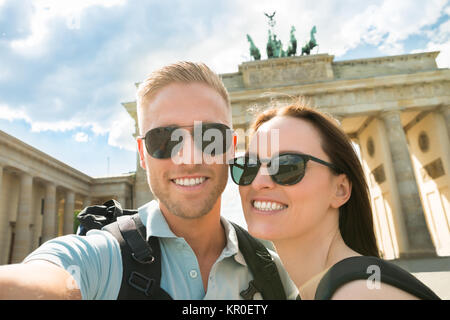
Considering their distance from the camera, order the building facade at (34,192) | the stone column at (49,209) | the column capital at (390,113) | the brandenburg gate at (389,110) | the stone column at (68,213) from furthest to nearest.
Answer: the stone column at (68,213)
the stone column at (49,209)
the column capital at (390,113)
the brandenburg gate at (389,110)
the building facade at (34,192)

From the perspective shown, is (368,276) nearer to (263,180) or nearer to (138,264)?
(263,180)

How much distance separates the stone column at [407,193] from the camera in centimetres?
1980

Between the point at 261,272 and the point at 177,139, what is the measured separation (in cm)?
112

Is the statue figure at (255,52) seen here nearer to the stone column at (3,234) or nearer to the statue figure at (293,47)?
the statue figure at (293,47)

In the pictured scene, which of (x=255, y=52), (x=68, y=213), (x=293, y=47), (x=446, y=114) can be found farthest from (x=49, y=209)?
(x=446, y=114)

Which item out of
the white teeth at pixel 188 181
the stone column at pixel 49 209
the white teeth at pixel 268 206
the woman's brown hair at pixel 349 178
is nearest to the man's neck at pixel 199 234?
the white teeth at pixel 188 181

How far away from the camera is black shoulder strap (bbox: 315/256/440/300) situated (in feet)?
4.57

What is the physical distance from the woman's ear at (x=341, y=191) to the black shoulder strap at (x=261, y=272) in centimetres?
66

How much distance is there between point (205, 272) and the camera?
214cm

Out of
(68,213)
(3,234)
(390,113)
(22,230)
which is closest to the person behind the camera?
(22,230)

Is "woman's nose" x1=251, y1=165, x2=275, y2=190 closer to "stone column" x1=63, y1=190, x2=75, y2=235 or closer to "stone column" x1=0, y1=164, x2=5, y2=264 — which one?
"stone column" x1=0, y1=164, x2=5, y2=264

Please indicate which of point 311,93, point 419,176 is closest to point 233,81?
point 311,93

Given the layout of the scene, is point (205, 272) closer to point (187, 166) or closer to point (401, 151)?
point (187, 166)

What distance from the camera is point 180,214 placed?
7.25 feet
